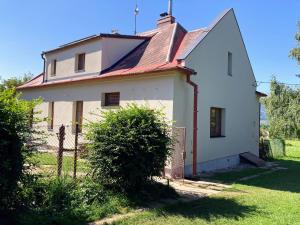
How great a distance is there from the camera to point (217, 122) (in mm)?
15312

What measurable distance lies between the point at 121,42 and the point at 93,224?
12.1 meters

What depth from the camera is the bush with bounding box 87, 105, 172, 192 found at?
7.84 metres

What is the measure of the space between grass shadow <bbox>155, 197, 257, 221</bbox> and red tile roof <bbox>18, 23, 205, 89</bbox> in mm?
5171

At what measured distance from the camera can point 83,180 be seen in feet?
26.3

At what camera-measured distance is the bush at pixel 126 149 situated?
25.7 ft

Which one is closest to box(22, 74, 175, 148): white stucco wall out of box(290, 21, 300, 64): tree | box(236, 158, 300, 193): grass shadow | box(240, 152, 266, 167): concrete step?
box(236, 158, 300, 193): grass shadow

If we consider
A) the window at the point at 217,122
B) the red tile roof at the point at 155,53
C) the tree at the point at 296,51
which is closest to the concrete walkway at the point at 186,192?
the red tile roof at the point at 155,53

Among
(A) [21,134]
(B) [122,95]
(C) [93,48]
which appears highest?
(C) [93,48]

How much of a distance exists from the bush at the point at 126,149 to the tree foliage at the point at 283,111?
33073 millimetres

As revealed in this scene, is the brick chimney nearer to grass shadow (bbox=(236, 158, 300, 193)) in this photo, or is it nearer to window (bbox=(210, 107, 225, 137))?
window (bbox=(210, 107, 225, 137))

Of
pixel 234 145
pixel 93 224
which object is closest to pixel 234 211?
pixel 93 224

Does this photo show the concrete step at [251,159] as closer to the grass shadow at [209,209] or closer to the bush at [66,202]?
the grass shadow at [209,209]

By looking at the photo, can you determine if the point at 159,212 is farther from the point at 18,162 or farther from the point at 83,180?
the point at 18,162

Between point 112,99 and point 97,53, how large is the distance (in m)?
2.95
